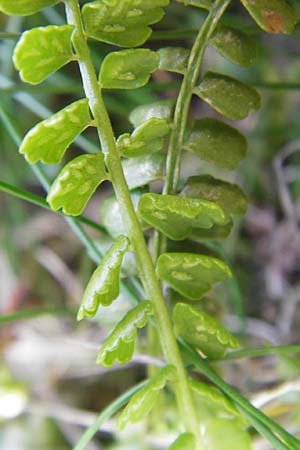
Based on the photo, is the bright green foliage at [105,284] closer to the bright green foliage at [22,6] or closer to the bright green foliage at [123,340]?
the bright green foliage at [123,340]

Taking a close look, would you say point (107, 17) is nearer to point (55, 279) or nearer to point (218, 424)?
point (218, 424)

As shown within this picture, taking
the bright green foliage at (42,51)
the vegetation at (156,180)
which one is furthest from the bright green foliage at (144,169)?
the bright green foliage at (42,51)

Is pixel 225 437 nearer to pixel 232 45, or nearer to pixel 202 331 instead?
pixel 202 331

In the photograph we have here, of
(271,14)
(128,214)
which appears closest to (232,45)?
(271,14)

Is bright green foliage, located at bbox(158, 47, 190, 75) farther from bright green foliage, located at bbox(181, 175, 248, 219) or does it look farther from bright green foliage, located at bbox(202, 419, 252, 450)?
bright green foliage, located at bbox(202, 419, 252, 450)

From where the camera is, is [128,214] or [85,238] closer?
[128,214]

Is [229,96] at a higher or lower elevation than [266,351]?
higher

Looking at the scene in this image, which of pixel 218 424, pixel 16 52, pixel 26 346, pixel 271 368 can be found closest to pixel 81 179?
pixel 16 52
